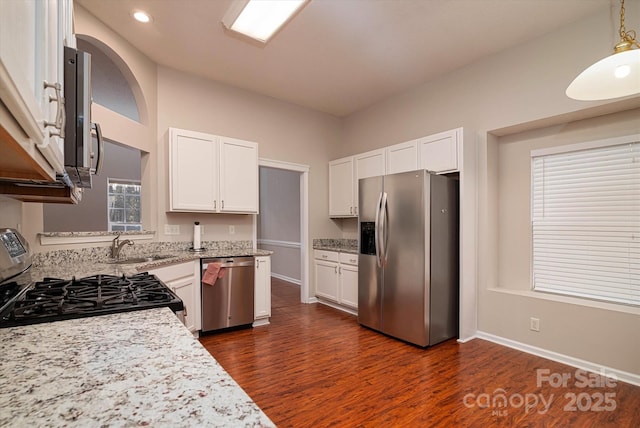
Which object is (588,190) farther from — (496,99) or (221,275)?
(221,275)

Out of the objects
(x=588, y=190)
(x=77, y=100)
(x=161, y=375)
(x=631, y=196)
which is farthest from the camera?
(x=588, y=190)

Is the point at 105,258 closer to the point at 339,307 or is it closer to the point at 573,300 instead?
the point at 339,307

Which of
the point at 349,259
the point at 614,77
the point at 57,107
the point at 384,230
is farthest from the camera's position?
the point at 349,259

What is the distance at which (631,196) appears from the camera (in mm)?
2600

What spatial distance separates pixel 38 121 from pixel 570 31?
3.82m

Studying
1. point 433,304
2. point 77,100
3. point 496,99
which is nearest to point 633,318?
point 433,304

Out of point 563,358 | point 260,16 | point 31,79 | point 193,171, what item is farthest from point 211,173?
point 563,358

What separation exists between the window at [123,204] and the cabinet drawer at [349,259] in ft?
15.8

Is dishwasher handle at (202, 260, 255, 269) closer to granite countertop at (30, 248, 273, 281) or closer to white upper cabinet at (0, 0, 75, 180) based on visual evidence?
granite countertop at (30, 248, 273, 281)

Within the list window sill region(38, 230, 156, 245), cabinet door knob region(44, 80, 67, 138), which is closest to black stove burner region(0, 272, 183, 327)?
cabinet door knob region(44, 80, 67, 138)

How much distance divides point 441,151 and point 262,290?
2.59 m

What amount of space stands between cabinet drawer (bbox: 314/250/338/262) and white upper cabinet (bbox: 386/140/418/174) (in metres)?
1.41

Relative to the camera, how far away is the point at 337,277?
171 inches

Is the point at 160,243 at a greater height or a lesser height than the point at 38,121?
lesser
